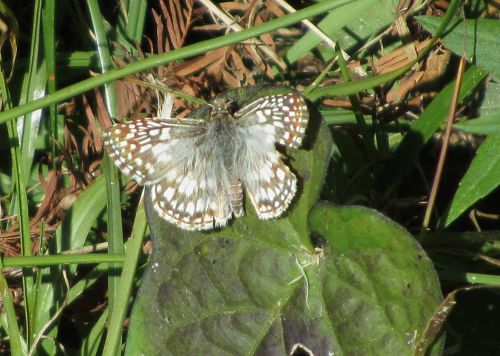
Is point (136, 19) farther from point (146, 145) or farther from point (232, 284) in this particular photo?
point (232, 284)

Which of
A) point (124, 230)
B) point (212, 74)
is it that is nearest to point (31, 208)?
point (124, 230)

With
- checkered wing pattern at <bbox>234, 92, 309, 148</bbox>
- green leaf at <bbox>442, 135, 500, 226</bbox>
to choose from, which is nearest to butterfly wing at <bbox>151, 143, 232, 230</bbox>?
checkered wing pattern at <bbox>234, 92, 309, 148</bbox>

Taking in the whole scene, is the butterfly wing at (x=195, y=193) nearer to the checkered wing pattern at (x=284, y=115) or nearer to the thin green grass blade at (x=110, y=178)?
the checkered wing pattern at (x=284, y=115)

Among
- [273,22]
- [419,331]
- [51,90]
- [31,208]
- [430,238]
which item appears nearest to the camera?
[419,331]

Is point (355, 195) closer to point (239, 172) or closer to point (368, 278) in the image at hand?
point (239, 172)

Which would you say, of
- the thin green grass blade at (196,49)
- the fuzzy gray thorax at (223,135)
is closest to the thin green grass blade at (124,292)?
the fuzzy gray thorax at (223,135)

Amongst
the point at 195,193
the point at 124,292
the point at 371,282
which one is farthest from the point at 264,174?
the point at 124,292

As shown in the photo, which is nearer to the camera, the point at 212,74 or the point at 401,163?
the point at 401,163

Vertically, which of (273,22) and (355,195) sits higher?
(273,22)
